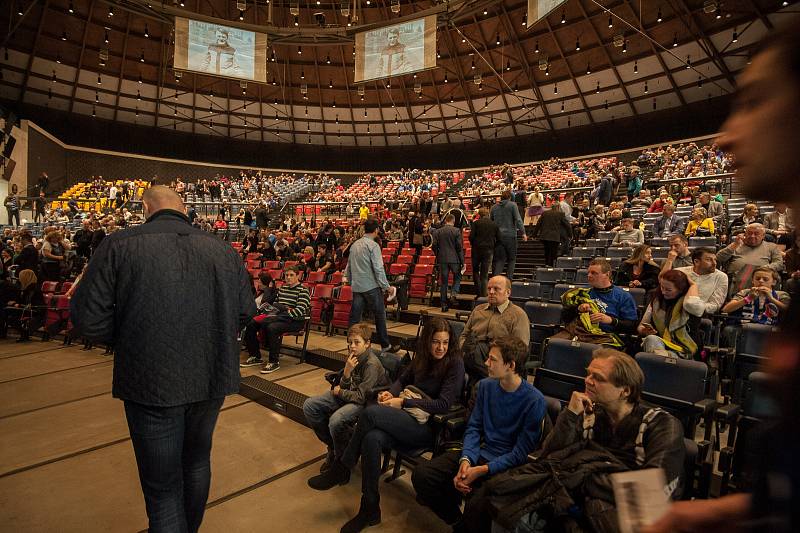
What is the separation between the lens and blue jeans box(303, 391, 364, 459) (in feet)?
9.57

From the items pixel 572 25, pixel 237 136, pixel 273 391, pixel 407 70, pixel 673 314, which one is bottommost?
pixel 273 391

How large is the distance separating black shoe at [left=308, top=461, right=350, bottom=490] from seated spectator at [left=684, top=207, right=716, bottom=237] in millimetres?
6694

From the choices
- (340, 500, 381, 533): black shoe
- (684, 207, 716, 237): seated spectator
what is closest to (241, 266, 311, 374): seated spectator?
(340, 500, 381, 533): black shoe

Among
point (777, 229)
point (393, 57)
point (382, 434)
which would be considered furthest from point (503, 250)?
point (393, 57)

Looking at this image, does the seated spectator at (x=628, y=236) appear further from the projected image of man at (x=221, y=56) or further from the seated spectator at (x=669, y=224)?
the projected image of man at (x=221, y=56)

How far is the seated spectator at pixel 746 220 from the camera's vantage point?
6094 mm

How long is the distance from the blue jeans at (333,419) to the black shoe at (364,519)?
499 millimetres

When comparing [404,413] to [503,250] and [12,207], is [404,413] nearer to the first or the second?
[503,250]

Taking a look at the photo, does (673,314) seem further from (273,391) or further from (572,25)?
(572,25)

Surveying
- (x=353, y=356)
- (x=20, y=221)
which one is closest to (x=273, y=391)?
(x=353, y=356)

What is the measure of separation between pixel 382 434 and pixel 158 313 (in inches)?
59.4

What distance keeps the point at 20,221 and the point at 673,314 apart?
20838 millimetres

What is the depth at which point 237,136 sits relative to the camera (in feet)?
92.3

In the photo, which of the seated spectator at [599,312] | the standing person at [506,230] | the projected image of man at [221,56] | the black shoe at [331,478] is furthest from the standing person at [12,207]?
the seated spectator at [599,312]
